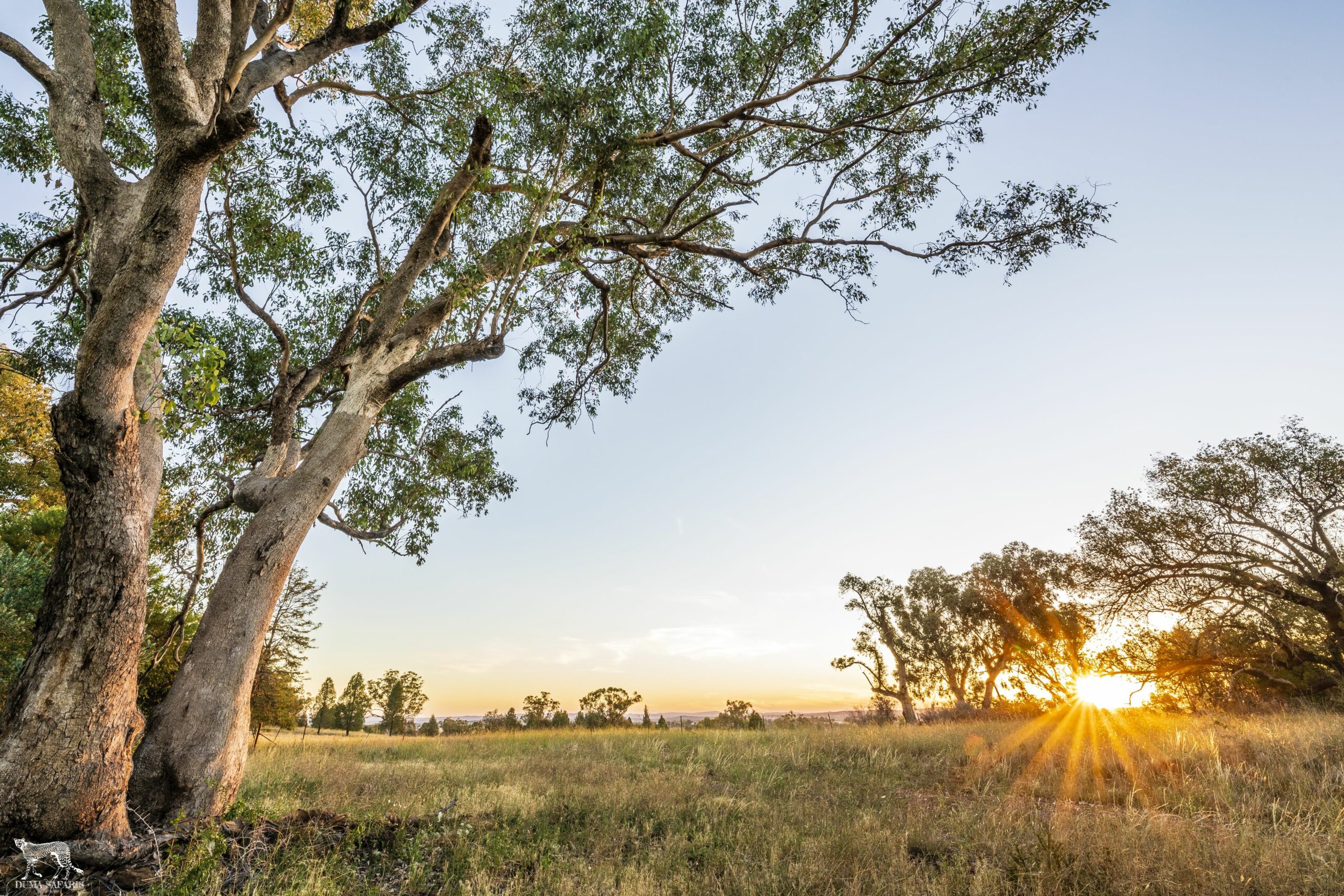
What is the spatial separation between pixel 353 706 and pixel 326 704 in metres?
2.43

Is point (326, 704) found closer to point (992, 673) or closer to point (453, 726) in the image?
point (453, 726)

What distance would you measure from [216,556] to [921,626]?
103 ft

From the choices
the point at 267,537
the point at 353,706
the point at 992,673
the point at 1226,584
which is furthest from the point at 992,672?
the point at 353,706

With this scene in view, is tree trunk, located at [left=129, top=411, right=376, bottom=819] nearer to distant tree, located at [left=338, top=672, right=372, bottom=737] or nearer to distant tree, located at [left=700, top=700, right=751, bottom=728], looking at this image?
distant tree, located at [left=700, top=700, right=751, bottom=728]

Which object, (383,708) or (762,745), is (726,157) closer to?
(762,745)

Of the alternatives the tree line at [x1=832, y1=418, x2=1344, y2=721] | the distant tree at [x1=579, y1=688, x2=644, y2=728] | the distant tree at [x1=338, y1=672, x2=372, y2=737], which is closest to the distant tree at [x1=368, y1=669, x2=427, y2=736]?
the distant tree at [x1=338, y1=672, x2=372, y2=737]

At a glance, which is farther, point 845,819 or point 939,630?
point 939,630

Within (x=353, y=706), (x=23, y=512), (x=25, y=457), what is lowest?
(x=353, y=706)

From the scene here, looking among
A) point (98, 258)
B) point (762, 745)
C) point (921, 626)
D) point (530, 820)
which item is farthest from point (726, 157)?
point (921, 626)

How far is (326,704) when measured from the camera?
174ft

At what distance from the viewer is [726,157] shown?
10078 mm

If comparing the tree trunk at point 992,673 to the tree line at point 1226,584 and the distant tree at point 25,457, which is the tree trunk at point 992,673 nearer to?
the tree line at point 1226,584

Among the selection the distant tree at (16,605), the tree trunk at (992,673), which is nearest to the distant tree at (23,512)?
the distant tree at (16,605)

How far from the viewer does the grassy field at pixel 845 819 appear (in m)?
4.00
